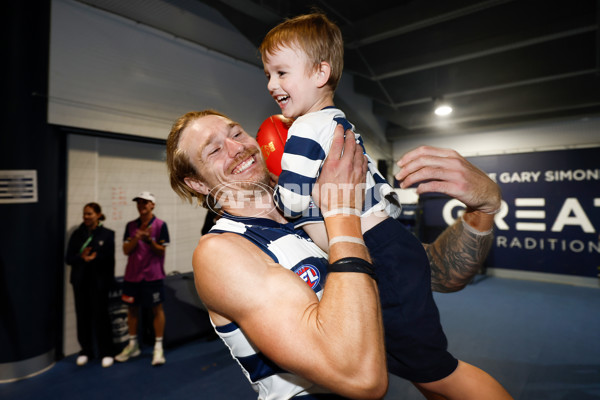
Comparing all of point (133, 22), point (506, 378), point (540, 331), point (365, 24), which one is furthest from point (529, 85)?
point (133, 22)

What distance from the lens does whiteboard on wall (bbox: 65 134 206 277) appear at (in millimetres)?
3996

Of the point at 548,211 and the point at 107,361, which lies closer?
the point at 107,361

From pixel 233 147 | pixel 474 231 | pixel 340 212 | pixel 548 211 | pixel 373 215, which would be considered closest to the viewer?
pixel 340 212

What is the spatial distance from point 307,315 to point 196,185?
87 cm

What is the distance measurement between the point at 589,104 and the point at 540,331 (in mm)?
4586

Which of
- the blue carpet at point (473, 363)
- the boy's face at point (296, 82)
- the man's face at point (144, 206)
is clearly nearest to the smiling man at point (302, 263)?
the boy's face at point (296, 82)

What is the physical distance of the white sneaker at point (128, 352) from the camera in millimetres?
3755

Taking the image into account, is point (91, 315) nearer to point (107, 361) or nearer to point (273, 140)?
point (107, 361)

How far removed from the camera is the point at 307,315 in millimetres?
848

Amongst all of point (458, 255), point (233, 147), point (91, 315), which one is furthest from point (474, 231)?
point (91, 315)

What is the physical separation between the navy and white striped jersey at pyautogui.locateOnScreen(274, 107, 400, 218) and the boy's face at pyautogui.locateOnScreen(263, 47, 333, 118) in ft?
0.48

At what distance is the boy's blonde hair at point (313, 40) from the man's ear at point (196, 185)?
0.64m

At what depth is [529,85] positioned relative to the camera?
6.42m

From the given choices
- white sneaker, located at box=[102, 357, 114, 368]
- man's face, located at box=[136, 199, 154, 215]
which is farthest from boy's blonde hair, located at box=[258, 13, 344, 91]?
white sneaker, located at box=[102, 357, 114, 368]
